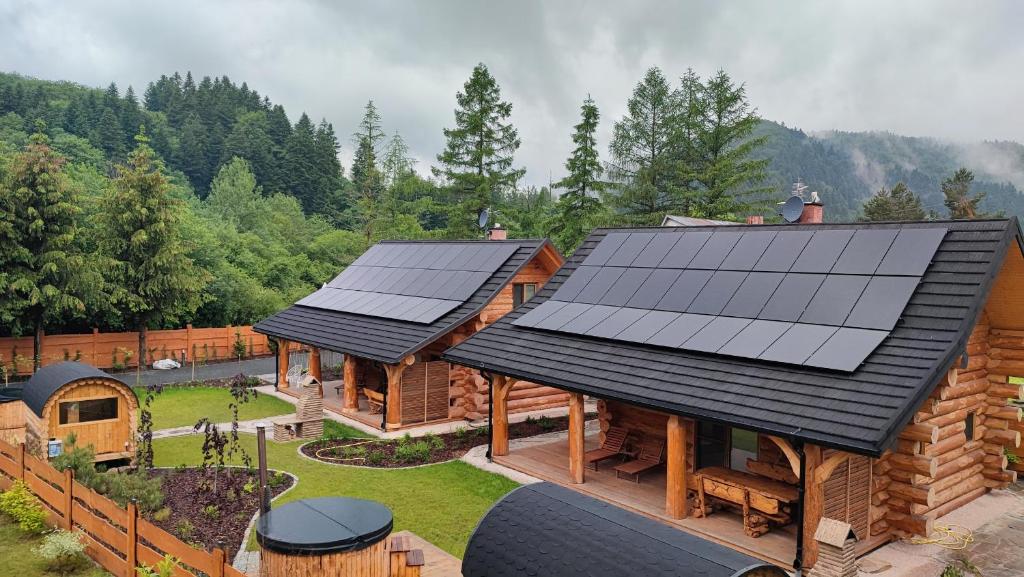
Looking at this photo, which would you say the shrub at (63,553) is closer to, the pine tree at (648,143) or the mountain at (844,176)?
the pine tree at (648,143)

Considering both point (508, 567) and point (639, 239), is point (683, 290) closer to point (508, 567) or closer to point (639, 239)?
point (639, 239)

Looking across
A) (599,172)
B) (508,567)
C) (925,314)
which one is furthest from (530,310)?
(599,172)

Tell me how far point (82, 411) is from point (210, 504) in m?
3.61

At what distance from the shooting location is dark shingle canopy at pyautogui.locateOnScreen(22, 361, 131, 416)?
41.3ft

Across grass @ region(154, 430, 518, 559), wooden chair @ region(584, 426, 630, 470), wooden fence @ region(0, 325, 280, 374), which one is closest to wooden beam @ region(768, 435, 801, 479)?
grass @ region(154, 430, 518, 559)

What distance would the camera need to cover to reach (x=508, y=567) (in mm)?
6051

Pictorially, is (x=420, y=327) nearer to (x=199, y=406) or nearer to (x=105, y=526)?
(x=199, y=406)

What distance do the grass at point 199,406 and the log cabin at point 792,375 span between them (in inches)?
300

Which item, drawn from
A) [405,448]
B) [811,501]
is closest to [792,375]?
[811,501]

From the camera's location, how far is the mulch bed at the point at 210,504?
10250mm

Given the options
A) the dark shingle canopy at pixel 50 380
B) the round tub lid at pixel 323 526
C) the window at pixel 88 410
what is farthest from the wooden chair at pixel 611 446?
the window at pixel 88 410

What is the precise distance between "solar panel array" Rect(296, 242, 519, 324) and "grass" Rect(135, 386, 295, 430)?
141 inches

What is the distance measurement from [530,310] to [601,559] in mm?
10134

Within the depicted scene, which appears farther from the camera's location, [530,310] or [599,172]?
[599,172]
